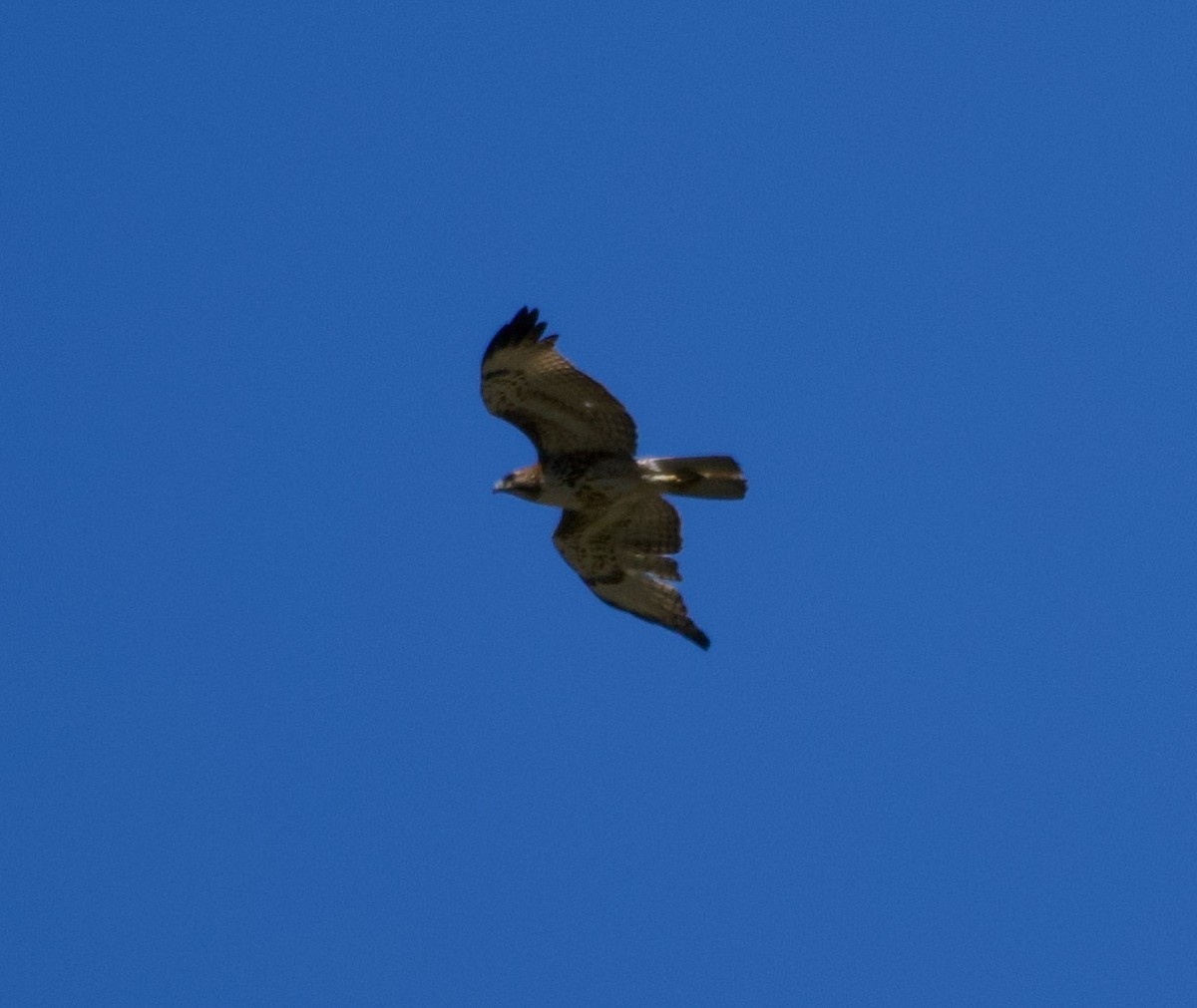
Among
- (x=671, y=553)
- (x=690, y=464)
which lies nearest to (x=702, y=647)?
(x=671, y=553)

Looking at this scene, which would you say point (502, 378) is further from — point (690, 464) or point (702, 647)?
point (702, 647)

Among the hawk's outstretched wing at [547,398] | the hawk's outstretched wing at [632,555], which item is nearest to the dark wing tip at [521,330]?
the hawk's outstretched wing at [547,398]

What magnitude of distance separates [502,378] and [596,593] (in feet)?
6.44

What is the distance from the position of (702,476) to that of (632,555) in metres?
1.22

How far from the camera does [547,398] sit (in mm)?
13914

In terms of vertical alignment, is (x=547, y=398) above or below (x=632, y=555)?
above

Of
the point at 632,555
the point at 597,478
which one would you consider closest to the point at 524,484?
the point at 597,478

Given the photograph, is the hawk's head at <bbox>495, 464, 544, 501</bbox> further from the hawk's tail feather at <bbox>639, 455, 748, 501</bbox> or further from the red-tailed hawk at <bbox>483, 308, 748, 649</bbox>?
the hawk's tail feather at <bbox>639, 455, 748, 501</bbox>

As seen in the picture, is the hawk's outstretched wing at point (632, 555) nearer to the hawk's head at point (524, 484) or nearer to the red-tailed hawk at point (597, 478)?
the red-tailed hawk at point (597, 478)

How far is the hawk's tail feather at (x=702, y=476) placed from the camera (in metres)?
13.9

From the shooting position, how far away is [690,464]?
1390 centimetres

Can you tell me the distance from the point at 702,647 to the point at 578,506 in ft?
4.37

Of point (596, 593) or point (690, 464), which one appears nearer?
point (690, 464)

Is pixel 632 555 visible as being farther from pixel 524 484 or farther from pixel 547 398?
pixel 547 398
